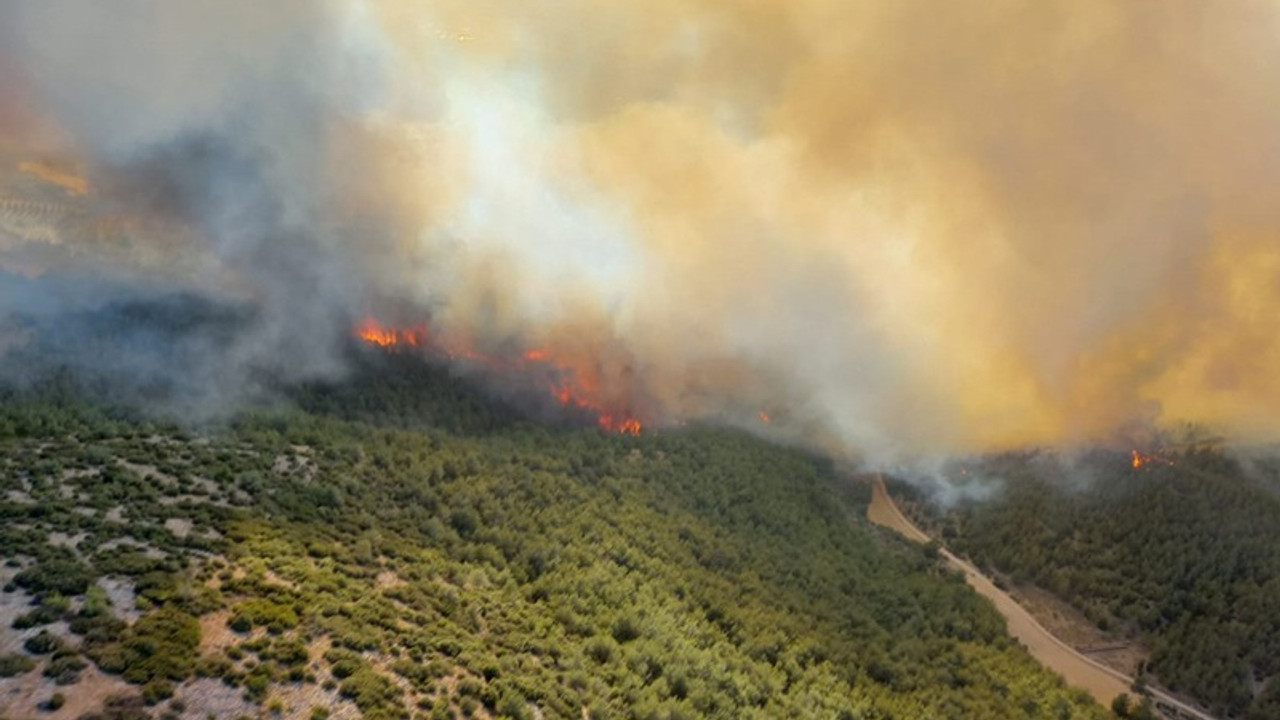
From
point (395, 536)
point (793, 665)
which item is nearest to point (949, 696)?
point (793, 665)

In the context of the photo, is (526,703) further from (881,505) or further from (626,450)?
(881,505)

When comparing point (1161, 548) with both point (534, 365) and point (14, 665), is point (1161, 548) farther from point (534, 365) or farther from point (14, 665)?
point (14, 665)

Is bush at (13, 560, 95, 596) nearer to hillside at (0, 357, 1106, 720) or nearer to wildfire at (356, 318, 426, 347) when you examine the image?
hillside at (0, 357, 1106, 720)

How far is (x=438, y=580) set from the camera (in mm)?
36125

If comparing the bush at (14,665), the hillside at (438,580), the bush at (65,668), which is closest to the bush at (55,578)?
the hillside at (438,580)


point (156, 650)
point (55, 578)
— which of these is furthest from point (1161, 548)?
point (55, 578)

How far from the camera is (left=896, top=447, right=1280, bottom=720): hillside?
58531mm

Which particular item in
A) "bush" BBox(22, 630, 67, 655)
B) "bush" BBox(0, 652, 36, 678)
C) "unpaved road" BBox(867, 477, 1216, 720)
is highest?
"unpaved road" BBox(867, 477, 1216, 720)

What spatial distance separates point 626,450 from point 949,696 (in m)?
28.3

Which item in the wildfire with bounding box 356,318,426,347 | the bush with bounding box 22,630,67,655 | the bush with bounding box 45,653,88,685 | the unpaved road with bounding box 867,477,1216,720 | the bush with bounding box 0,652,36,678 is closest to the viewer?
the bush with bounding box 0,652,36,678

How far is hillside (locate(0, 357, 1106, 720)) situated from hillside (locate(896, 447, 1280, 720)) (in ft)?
38.7

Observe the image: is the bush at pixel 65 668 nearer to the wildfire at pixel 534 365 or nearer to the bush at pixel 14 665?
the bush at pixel 14 665

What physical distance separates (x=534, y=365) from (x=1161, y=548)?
53.7 metres

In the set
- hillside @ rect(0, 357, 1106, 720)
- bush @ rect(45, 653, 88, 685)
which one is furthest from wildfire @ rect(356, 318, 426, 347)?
bush @ rect(45, 653, 88, 685)
